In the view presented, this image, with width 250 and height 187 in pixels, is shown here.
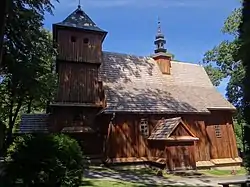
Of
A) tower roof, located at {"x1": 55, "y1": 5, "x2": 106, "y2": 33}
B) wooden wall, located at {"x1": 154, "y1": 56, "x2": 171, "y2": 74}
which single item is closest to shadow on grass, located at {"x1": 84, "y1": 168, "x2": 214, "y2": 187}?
wooden wall, located at {"x1": 154, "y1": 56, "x2": 171, "y2": 74}

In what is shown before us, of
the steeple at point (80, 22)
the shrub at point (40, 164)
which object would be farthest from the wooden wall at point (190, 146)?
the shrub at point (40, 164)

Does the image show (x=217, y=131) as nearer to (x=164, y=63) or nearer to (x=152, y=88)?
(x=152, y=88)

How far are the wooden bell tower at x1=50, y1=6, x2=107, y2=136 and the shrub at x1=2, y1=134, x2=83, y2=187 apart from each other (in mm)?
11267

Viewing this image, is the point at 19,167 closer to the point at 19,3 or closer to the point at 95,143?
the point at 19,3

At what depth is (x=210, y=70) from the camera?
1454 inches

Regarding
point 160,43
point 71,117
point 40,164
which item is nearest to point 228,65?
point 160,43

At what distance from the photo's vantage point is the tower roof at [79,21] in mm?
22594

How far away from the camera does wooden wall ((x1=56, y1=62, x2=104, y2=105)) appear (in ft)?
69.9

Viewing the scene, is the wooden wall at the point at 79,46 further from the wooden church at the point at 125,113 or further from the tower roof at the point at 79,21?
the tower roof at the point at 79,21

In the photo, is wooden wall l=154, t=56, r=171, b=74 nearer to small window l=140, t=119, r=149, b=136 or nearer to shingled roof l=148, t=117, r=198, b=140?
shingled roof l=148, t=117, r=198, b=140

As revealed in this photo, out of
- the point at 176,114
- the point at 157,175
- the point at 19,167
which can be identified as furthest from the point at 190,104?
the point at 19,167

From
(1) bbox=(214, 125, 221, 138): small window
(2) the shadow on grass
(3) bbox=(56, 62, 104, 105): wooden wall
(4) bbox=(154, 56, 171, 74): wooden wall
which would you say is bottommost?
(2) the shadow on grass

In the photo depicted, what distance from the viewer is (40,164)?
30.1 ft

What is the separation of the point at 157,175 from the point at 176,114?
6004 millimetres
